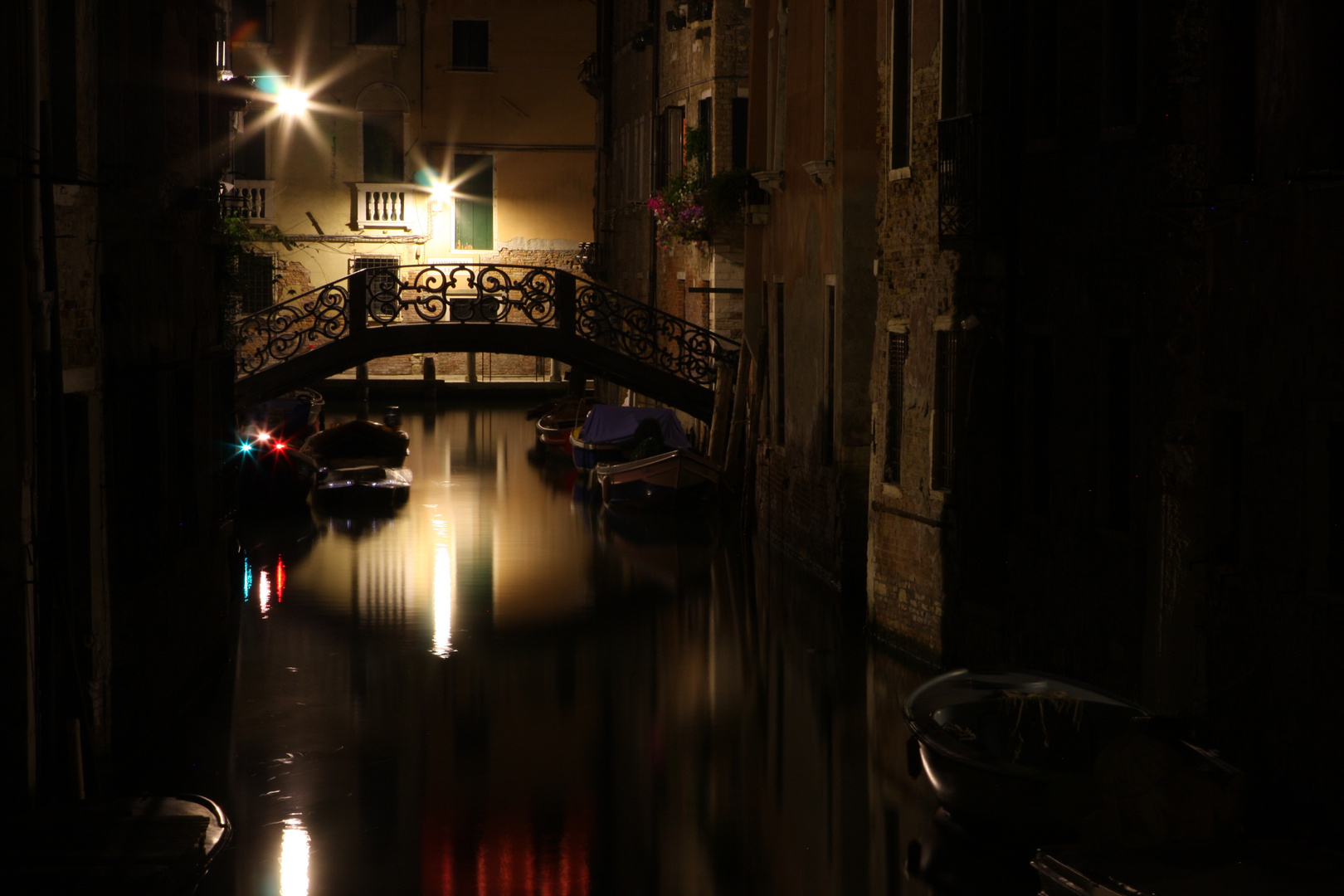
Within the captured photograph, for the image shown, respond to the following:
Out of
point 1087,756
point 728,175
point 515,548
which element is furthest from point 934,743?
point 728,175

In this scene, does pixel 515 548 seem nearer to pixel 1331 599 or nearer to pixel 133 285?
pixel 133 285

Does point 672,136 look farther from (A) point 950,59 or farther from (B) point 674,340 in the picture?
(A) point 950,59

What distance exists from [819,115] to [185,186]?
295 inches

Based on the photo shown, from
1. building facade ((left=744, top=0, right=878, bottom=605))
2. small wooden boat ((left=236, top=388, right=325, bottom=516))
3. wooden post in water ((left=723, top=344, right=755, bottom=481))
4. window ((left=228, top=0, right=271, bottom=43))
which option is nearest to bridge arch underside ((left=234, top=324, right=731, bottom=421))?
small wooden boat ((left=236, top=388, right=325, bottom=516))

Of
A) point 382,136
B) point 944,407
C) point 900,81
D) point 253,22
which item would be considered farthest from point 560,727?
point 253,22

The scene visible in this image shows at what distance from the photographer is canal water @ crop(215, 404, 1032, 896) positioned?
346 inches

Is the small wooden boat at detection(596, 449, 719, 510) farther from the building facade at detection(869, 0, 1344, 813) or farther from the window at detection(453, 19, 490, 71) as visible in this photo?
the window at detection(453, 19, 490, 71)

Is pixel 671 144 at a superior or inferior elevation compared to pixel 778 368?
superior

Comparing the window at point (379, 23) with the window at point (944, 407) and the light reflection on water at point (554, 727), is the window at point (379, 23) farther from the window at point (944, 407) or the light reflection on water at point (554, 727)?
the window at point (944, 407)

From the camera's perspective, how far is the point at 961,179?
11961 millimetres

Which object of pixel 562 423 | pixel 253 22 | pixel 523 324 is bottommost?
pixel 562 423

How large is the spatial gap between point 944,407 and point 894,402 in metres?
1.29

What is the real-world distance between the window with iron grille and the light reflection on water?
69.0 inches

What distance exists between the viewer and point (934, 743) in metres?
8.92
